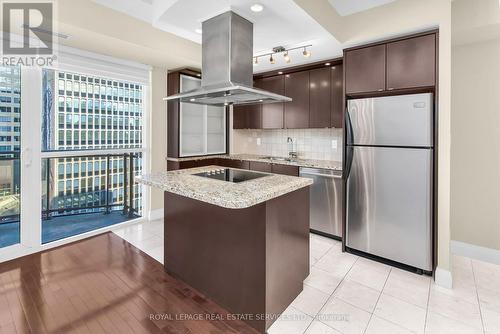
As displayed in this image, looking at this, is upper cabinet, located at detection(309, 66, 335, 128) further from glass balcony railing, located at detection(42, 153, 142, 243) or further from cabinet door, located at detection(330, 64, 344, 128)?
glass balcony railing, located at detection(42, 153, 142, 243)

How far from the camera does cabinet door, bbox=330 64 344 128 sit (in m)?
3.51

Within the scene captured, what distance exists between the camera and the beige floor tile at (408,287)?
215 cm

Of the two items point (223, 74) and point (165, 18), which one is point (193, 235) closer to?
point (223, 74)

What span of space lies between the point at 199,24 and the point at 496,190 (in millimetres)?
3523

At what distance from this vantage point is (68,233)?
3.50 meters

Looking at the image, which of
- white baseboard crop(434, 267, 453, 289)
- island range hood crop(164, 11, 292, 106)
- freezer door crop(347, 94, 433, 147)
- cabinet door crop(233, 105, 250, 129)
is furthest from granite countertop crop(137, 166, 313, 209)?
cabinet door crop(233, 105, 250, 129)

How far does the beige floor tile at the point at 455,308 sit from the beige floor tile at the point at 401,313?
0.48 ft

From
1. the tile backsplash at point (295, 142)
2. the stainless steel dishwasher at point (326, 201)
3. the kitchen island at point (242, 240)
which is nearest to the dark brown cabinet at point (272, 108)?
the tile backsplash at point (295, 142)

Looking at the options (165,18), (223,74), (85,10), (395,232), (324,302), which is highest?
(85,10)

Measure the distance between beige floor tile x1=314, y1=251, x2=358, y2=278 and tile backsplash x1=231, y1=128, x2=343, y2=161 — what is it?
1.50 m

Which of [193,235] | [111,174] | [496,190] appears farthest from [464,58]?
[111,174]

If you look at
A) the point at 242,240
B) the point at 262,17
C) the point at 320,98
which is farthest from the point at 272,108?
the point at 242,240

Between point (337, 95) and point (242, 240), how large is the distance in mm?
2585

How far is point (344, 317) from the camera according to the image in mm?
1932
